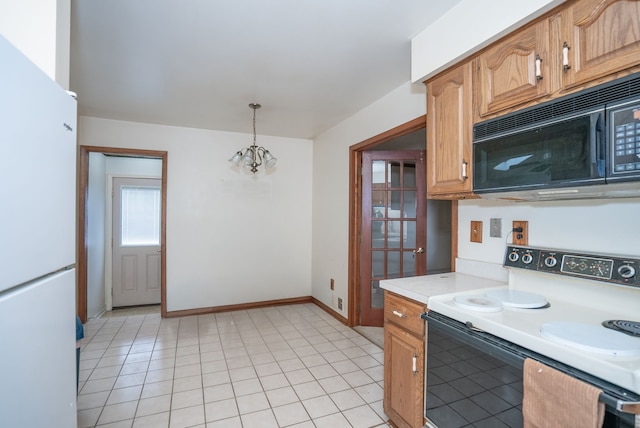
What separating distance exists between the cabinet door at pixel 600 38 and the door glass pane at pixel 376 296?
279 cm

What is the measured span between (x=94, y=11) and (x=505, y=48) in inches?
89.1

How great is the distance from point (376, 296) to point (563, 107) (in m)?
2.82

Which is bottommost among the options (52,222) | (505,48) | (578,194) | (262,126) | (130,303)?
(130,303)

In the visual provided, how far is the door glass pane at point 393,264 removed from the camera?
3602 mm

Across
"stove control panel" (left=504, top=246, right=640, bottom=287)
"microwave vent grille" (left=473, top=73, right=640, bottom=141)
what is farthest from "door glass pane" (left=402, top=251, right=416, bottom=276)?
"microwave vent grille" (left=473, top=73, right=640, bottom=141)

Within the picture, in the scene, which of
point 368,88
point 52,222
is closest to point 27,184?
point 52,222

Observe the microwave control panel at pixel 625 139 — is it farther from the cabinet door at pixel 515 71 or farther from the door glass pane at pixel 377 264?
the door glass pane at pixel 377 264

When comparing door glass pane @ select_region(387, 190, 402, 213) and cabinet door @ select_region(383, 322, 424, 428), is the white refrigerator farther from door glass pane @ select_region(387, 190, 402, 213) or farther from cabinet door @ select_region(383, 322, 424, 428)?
door glass pane @ select_region(387, 190, 402, 213)

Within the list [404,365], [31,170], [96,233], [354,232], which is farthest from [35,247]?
[96,233]

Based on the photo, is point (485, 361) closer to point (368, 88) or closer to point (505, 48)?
point (505, 48)

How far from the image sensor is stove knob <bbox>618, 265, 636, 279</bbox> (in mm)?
1213

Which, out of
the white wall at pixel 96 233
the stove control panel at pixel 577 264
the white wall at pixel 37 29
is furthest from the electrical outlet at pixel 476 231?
the white wall at pixel 96 233

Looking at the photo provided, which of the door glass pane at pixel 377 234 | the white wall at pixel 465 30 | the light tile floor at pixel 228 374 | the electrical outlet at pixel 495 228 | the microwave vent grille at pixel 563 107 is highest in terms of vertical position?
the white wall at pixel 465 30

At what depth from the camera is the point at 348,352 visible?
301cm
